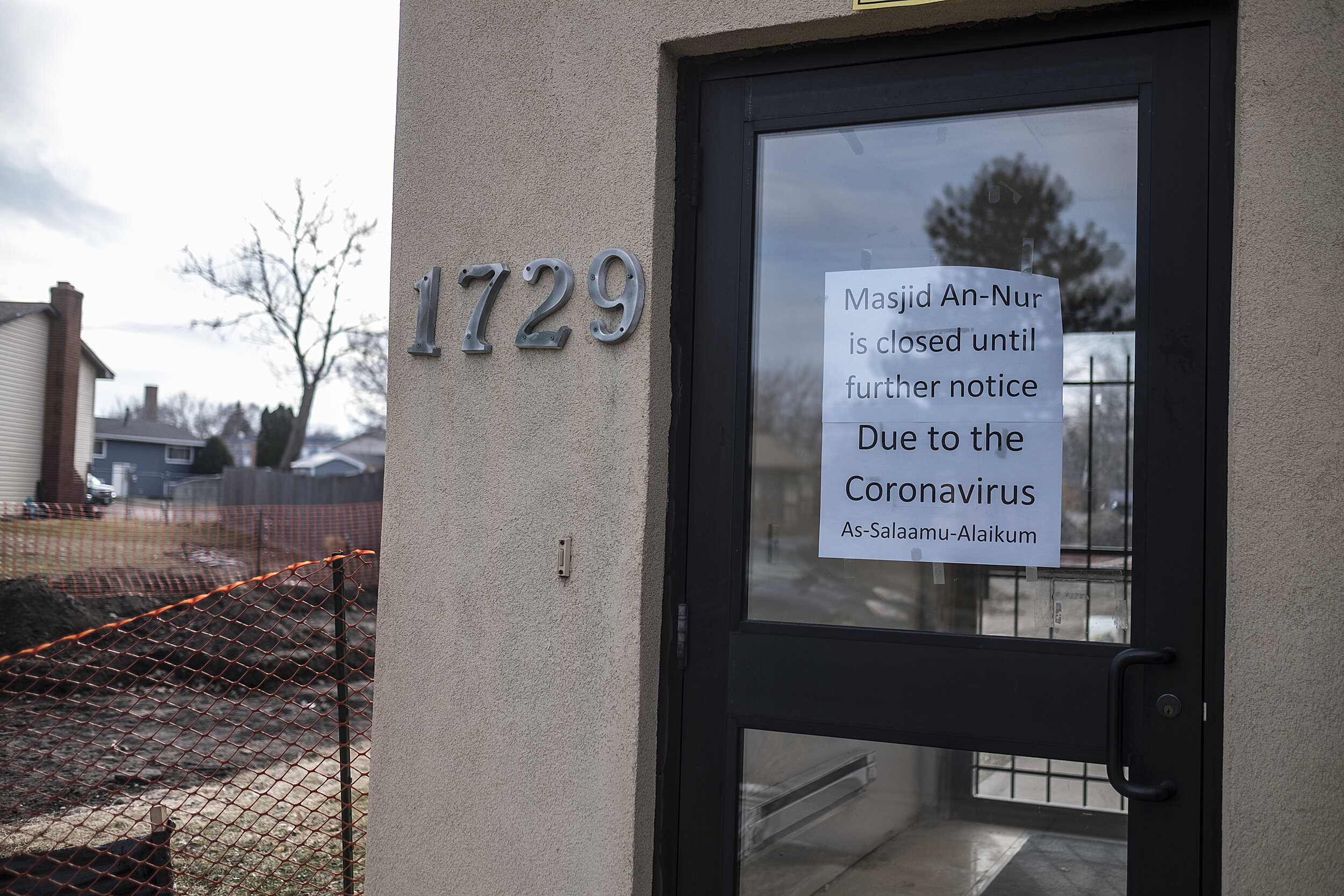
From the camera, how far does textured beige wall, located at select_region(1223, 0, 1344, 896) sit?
7.01 feet

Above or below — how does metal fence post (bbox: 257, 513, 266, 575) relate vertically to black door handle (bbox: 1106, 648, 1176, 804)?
below

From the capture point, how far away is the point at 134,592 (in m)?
13.8

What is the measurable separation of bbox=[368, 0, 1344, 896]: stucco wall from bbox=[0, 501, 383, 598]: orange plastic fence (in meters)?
11.2

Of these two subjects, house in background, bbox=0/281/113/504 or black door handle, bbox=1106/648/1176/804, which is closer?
black door handle, bbox=1106/648/1176/804

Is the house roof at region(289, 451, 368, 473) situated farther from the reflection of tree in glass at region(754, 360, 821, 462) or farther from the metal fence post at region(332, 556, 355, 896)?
the reflection of tree in glass at region(754, 360, 821, 462)

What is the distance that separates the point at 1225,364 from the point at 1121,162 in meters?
0.58

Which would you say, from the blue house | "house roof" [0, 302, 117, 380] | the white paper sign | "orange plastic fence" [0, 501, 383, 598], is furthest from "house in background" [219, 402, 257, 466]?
the white paper sign

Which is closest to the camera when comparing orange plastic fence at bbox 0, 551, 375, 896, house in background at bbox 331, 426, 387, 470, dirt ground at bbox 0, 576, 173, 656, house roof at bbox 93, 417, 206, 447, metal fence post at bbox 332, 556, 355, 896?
orange plastic fence at bbox 0, 551, 375, 896

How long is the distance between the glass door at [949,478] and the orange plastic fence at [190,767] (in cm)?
211

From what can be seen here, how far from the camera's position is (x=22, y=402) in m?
29.0

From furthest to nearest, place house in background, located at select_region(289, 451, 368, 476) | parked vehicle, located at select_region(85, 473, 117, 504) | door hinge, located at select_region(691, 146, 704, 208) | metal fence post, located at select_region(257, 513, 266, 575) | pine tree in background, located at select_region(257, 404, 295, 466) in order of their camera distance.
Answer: house in background, located at select_region(289, 451, 368, 476) → pine tree in background, located at select_region(257, 404, 295, 466) → parked vehicle, located at select_region(85, 473, 117, 504) → metal fence post, located at select_region(257, 513, 266, 575) → door hinge, located at select_region(691, 146, 704, 208)

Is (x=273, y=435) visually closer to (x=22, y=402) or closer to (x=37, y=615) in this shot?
(x=22, y=402)

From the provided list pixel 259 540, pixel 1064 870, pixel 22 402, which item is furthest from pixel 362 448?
pixel 1064 870

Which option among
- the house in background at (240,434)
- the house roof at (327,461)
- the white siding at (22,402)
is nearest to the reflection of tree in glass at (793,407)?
the white siding at (22,402)
